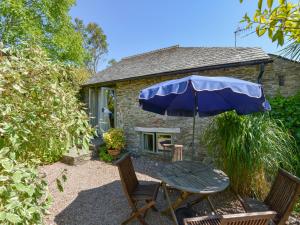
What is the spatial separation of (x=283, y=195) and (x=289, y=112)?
11.0 ft

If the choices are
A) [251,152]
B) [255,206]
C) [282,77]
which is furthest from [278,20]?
[282,77]

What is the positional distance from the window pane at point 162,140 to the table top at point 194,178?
3.69 metres

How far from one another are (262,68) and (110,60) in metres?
31.8

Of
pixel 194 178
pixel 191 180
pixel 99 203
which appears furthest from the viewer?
pixel 99 203

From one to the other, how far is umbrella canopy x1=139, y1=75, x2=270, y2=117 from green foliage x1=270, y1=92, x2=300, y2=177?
2157 millimetres

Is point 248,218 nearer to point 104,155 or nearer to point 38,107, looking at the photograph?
point 38,107

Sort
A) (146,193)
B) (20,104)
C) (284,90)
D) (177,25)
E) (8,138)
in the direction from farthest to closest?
(177,25), (284,90), (146,193), (20,104), (8,138)

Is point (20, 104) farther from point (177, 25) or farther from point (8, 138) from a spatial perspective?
point (177, 25)

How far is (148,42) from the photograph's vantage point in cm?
2064

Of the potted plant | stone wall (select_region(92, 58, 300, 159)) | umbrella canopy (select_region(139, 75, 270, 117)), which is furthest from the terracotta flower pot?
umbrella canopy (select_region(139, 75, 270, 117))

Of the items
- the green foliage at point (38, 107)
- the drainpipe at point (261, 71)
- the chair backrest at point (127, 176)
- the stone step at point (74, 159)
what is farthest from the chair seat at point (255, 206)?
the stone step at point (74, 159)

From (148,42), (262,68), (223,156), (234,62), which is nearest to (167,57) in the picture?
(234,62)

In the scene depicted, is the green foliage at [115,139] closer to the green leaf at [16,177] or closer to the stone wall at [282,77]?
the stone wall at [282,77]

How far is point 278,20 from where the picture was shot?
5.42 feet
